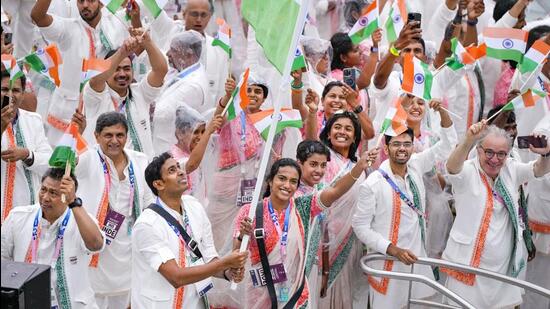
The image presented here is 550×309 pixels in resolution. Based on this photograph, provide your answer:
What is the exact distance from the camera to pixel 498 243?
6734mm

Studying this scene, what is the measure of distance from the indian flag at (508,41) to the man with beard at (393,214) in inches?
32.7

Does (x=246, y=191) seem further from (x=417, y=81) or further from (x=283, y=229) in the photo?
(x=417, y=81)

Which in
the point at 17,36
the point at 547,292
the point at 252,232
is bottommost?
the point at 547,292

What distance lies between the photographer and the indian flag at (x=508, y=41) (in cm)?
725

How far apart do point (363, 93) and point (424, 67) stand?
4.35 feet

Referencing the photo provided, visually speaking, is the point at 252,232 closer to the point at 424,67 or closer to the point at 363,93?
the point at 424,67

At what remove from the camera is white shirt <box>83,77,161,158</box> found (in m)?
7.12

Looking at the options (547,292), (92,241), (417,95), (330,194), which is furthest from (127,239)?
(547,292)

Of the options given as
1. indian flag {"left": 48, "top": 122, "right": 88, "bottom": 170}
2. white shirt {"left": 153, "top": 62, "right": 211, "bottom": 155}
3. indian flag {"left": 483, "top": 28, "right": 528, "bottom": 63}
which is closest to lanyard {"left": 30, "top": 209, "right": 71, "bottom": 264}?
indian flag {"left": 48, "top": 122, "right": 88, "bottom": 170}

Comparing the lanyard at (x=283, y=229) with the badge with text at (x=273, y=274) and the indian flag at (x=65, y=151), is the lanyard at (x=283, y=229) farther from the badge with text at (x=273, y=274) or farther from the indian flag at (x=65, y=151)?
the indian flag at (x=65, y=151)

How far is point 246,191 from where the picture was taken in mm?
7211

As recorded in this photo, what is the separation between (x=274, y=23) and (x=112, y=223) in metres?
1.91

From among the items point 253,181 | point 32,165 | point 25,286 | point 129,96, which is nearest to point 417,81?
point 253,181

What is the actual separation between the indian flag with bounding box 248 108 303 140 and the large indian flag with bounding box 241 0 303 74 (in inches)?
67.5
